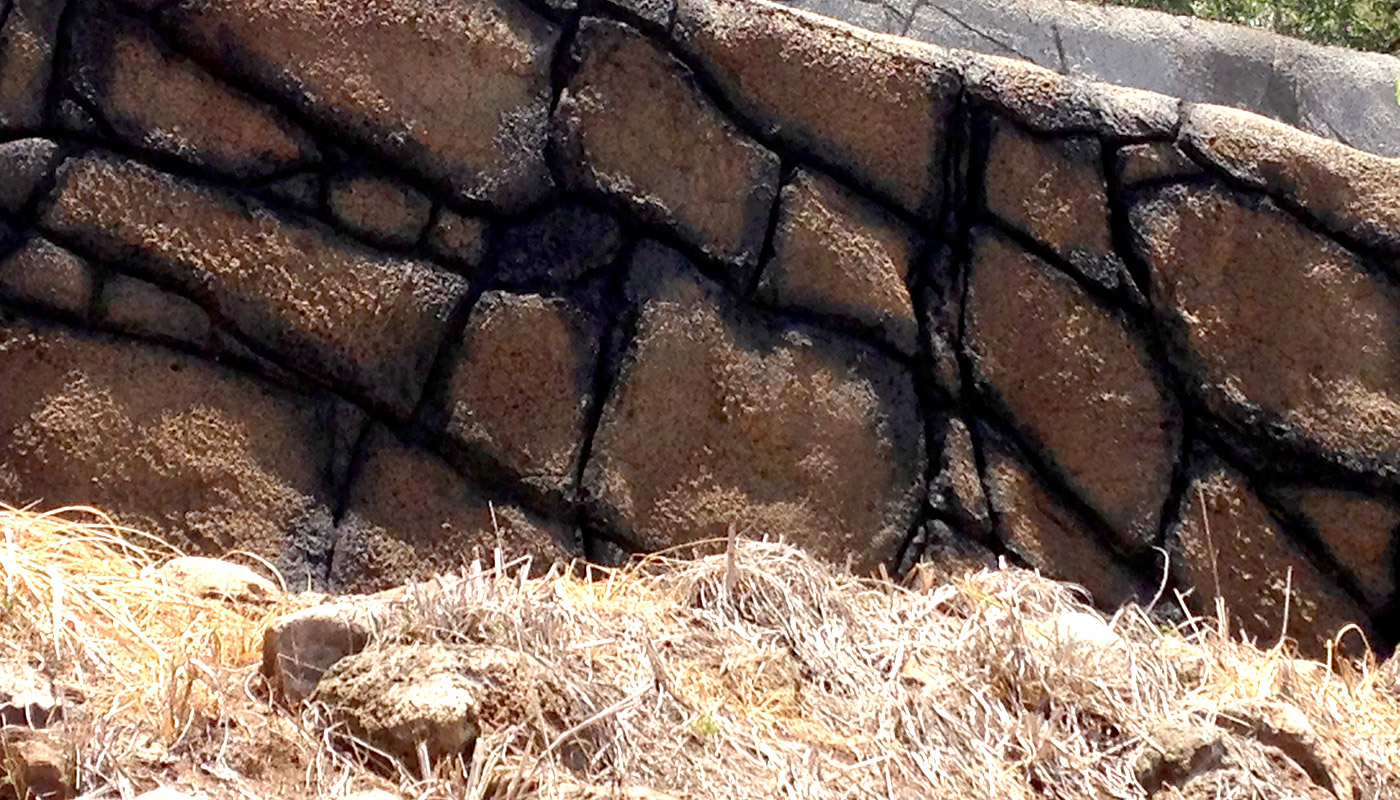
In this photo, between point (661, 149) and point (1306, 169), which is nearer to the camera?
point (661, 149)

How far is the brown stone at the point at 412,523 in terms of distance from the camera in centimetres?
340

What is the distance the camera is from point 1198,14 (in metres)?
5.75

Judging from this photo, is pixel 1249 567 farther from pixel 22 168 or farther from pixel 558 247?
pixel 22 168

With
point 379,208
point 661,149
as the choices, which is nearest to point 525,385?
point 379,208

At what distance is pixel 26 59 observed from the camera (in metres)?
3.24

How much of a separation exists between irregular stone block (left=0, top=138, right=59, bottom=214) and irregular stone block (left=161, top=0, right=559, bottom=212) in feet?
1.17

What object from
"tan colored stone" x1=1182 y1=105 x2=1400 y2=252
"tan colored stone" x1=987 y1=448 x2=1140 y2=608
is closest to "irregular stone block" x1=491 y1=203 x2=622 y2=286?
"tan colored stone" x1=987 y1=448 x2=1140 y2=608

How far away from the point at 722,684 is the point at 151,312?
140 centimetres

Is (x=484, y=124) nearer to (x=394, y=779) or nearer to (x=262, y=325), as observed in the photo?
(x=262, y=325)

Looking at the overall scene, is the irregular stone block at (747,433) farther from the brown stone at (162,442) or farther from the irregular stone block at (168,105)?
the irregular stone block at (168,105)

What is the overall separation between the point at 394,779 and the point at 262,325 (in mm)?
1351

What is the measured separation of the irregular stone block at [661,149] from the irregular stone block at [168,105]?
0.63m

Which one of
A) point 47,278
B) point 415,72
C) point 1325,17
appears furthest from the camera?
point 1325,17

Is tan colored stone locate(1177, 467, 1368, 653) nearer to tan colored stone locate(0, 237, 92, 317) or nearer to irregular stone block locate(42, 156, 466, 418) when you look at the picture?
irregular stone block locate(42, 156, 466, 418)
